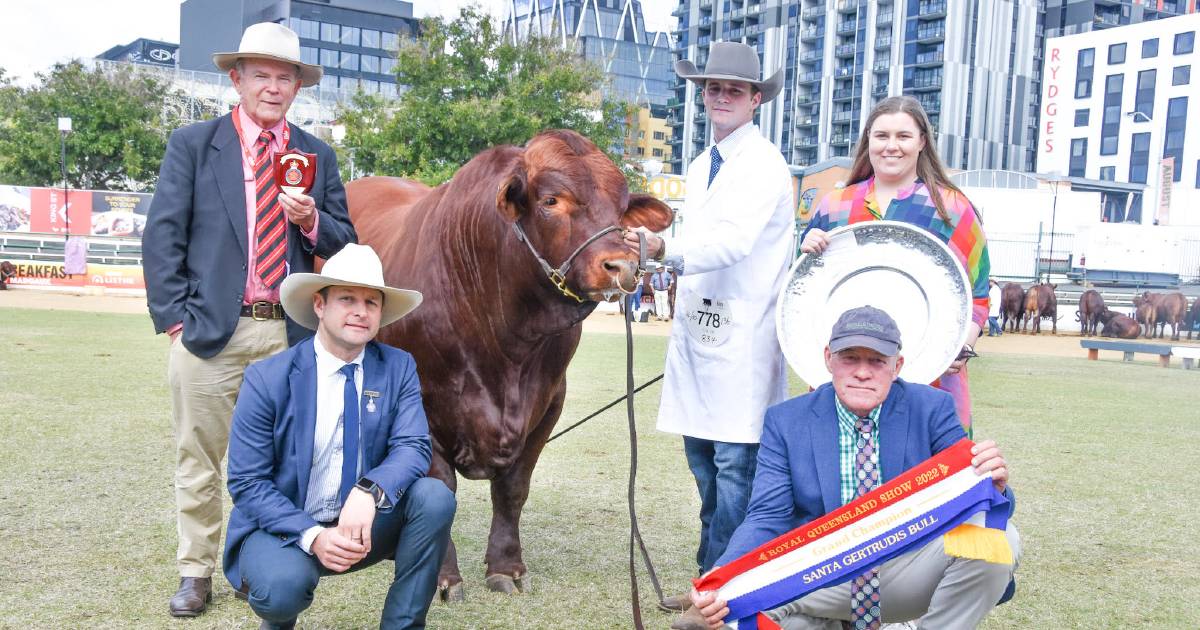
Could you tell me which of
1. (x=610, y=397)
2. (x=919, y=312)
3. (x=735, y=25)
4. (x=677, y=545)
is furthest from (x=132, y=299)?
(x=735, y=25)

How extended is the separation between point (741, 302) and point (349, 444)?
1601mm

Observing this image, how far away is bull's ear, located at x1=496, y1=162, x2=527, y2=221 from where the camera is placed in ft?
12.5

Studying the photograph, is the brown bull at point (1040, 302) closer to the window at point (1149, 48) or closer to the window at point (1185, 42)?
the window at point (1185, 42)

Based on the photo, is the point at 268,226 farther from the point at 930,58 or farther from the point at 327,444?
the point at 930,58

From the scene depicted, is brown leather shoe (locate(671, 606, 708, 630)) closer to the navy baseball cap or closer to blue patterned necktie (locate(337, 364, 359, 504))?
the navy baseball cap

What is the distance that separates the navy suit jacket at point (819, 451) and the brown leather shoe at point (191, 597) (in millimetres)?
2203

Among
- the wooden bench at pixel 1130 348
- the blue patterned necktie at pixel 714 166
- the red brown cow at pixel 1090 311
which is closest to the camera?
the blue patterned necktie at pixel 714 166

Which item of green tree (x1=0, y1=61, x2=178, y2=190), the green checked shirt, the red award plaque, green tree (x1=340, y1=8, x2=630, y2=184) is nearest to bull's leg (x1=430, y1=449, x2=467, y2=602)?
the red award plaque

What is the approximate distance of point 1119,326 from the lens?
2769 cm

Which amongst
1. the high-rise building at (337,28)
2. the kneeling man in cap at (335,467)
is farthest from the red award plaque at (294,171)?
the high-rise building at (337,28)

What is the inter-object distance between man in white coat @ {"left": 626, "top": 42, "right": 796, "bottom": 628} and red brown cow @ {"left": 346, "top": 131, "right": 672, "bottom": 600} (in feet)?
1.03

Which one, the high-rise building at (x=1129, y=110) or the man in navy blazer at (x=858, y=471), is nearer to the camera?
the man in navy blazer at (x=858, y=471)

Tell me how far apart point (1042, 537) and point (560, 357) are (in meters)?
3.03

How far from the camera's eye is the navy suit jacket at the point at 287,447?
3.17 meters
